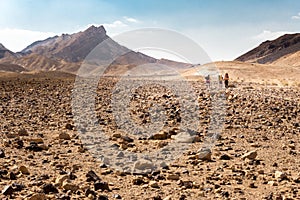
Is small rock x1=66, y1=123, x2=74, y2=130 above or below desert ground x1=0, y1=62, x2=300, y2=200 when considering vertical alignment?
above

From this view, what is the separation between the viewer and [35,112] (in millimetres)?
14289

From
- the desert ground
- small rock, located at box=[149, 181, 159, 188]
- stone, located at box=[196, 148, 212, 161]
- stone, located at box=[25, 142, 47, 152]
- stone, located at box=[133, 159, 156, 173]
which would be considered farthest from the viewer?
stone, located at box=[25, 142, 47, 152]

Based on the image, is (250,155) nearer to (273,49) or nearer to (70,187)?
(70,187)

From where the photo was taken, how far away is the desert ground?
5953 millimetres

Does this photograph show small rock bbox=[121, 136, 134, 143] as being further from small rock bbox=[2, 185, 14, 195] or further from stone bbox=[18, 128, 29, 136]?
small rock bbox=[2, 185, 14, 195]

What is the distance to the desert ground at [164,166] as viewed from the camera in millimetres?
5953

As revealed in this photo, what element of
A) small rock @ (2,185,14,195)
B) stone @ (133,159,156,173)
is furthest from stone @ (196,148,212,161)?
small rock @ (2,185,14,195)

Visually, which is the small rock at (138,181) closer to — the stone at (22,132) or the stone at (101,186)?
the stone at (101,186)

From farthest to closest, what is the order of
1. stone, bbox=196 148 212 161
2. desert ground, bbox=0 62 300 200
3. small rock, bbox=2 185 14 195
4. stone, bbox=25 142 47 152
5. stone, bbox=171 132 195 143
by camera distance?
stone, bbox=171 132 195 143, stone, bbox=25 142 47 152, stone, bbox=196 148 212 161, desert ground, bbox=0 62 300 200, small rock, bbox=2 185 14 195

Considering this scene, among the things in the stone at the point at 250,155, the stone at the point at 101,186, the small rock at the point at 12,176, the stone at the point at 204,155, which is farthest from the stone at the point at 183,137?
the small rock at the point at 12,176

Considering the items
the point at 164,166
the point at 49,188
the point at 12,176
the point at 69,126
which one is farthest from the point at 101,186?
the point at 69,126

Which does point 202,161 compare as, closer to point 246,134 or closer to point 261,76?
point 246,134

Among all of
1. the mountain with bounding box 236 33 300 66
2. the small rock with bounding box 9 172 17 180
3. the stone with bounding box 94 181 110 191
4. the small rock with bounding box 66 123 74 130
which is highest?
the mountain with bounding box 236 33 300 66

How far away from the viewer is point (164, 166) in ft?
24.3
